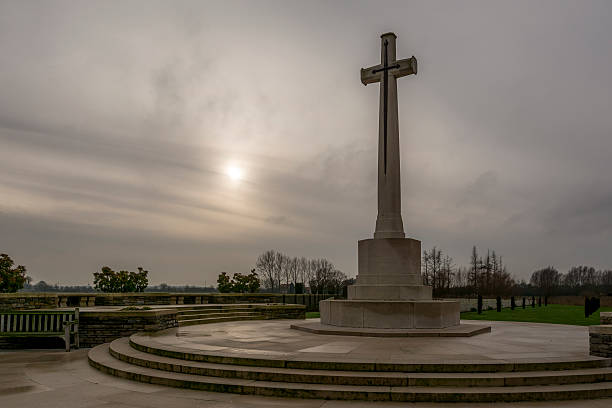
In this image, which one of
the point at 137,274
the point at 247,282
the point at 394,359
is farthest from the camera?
the point at 247,282

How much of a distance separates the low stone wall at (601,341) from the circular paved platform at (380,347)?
0.76 feet

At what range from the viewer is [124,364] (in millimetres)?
9656

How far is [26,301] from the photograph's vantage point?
16.2m

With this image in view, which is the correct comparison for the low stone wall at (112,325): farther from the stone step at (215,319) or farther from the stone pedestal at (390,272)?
the stone pedestal at (390,272)

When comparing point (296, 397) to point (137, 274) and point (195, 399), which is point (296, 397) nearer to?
point (195, 399)

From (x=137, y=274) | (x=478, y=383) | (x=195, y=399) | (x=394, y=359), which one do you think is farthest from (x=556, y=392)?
(x=137, y=274)

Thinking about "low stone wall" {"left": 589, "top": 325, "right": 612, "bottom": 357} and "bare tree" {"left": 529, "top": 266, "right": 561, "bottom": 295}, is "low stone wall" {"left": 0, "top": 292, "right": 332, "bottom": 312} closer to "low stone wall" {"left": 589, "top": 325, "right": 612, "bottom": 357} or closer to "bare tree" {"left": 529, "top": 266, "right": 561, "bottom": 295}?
"low stone wall" {"left": 589, "top": 325, "right": 612, "bottom": 357}

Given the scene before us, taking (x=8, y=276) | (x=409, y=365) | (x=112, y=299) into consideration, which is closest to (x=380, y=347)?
(x=409, y=365)

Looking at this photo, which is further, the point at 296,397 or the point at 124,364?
the point at 124,364

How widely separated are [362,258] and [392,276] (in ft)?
3.82

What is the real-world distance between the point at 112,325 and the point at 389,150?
9.91 metres

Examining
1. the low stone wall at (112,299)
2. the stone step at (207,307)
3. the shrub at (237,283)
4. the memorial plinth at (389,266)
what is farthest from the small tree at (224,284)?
the memorial plinth at (389,266)

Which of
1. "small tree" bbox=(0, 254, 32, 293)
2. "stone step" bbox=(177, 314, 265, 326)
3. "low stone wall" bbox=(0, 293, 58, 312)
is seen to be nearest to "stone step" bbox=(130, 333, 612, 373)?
"stone step" bbox=(177, 314, 265, 326)

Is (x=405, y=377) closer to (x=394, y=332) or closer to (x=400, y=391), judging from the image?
(x=400, y=391)
